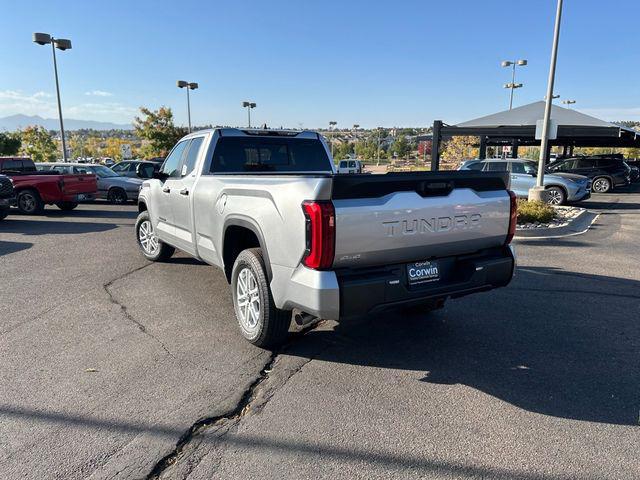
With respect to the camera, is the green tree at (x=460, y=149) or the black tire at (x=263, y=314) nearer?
the black tire at (x=263, y=314)

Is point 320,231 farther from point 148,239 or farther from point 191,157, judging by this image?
point 148,239

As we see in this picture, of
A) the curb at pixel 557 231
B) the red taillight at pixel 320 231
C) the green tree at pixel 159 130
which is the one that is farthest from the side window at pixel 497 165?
the green tree at pixel 159 130

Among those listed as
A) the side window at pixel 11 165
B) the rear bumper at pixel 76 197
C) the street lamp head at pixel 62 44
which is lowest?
the rear bumper at pixel 76 197

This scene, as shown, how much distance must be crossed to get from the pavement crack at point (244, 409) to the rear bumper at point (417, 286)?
0.82 metres

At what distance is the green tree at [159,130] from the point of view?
39.8 metres

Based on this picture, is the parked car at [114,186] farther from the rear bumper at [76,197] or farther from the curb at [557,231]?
the curb at [557,231]

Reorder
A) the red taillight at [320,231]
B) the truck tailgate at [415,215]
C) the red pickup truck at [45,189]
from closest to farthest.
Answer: the red taillight at [320,231] < the truck tailgate at [415,215] < the red pickup truck at [45,189]

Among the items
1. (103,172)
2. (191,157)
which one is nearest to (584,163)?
(103,172)

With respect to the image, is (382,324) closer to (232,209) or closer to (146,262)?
(232,209)

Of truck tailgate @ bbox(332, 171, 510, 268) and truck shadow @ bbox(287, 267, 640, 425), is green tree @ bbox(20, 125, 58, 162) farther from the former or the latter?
truck tailgate @ bbox(332, 171, 510, 268)

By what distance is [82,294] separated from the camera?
5.89 metres

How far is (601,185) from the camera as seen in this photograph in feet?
76.3

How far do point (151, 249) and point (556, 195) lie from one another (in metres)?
13.8

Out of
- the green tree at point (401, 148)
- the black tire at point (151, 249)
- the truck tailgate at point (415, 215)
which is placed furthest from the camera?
the green tree at point (401, 148)
